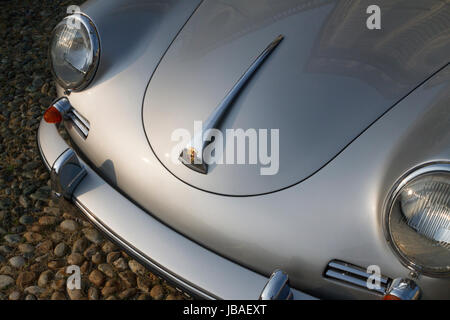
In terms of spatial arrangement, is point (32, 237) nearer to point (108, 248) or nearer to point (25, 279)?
point (25, 279)

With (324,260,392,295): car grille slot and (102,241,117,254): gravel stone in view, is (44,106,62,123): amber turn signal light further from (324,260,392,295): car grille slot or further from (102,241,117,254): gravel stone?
(324,260,392,295): car grille slot

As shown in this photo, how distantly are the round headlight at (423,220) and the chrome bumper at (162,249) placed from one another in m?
0.32

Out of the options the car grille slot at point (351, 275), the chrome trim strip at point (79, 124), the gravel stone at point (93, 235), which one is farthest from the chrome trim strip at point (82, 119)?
the car grille slot at point (351, 275)

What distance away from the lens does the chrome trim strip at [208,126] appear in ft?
4.89

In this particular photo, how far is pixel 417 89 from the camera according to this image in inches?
57.4

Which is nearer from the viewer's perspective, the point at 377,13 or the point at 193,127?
the point at 193,127

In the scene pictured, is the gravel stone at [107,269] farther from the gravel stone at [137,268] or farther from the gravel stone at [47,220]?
the gravel stone at [47,220]

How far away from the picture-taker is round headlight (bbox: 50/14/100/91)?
5.78ft

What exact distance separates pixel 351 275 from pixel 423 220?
0.83 feet

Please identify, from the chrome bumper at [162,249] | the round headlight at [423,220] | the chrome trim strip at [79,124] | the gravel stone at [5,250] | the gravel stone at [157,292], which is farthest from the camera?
the gravel stone at [5,250]
